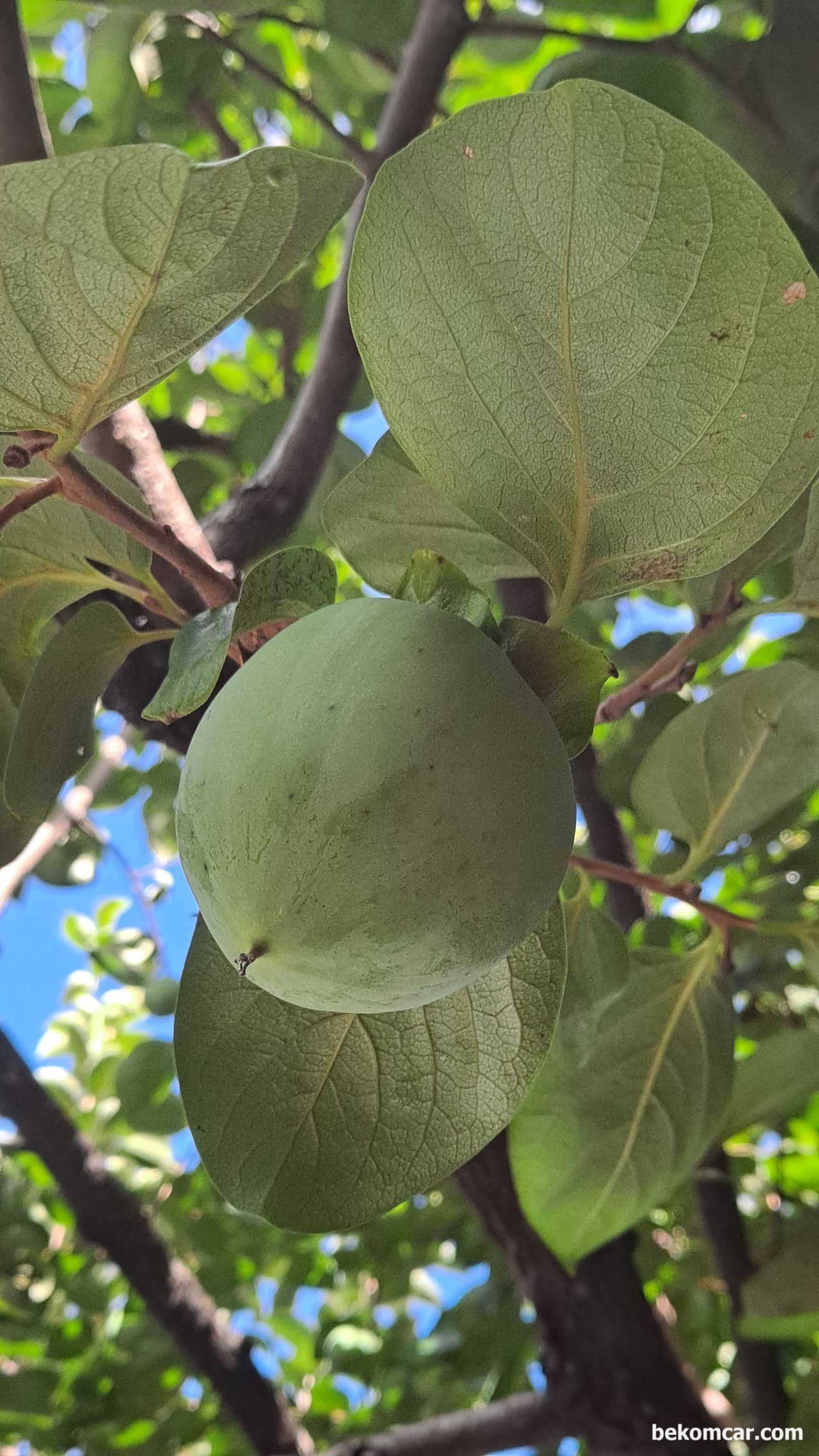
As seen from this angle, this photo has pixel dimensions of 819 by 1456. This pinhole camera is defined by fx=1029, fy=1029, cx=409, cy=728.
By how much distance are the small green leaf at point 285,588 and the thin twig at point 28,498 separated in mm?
101

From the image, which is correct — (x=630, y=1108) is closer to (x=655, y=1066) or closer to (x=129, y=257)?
(x=655, y=1066)

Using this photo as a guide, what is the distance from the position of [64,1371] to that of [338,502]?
3.82 feet

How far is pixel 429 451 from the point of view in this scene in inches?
16.4

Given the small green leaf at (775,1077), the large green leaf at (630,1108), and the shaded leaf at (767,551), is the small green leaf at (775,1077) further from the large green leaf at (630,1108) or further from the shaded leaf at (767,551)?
the shaded leaf at (767,551)

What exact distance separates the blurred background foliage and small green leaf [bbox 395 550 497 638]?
0.56 m

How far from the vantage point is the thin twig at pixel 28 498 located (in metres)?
0.45

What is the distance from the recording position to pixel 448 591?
43 centimetres

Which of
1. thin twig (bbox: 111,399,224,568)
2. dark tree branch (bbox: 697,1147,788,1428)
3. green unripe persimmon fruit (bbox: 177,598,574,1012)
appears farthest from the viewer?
dark tree branch (bbox: 697,1147,788,1428)

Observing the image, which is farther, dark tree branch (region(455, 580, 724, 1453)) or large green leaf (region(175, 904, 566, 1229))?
dark tree branch (region(455, 580, 724, 1453))

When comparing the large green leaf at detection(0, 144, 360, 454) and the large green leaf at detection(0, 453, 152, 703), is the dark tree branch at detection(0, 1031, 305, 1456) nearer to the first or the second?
the large green leaf at detection(0, 453, 152, 703)

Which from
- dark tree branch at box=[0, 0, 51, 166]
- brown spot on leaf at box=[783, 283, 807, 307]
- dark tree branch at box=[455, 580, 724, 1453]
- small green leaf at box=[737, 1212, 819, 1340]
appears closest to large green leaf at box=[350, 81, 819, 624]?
brown spot on leaf at box=[783, 283, 807, 307]

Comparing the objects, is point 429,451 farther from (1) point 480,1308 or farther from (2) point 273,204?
(1) point 480,1308

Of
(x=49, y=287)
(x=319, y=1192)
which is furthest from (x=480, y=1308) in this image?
(x=49, y=287)

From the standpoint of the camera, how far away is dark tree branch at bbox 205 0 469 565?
0.88 meters
